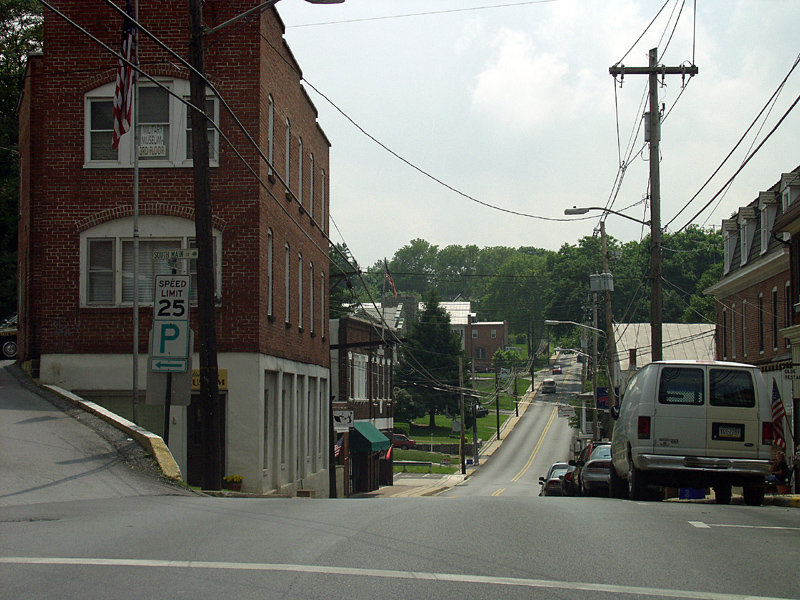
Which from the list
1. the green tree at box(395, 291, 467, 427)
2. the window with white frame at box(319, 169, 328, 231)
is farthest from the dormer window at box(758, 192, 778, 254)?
the green tree at box(395, 291, 467, 427)

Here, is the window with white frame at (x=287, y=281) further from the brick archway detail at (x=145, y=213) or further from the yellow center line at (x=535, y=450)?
the yellow center line at (x=535, y=450)

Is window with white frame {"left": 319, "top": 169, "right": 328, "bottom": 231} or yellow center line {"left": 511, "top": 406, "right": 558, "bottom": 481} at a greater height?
window with white frame {"left": 319, "top": 169, "right": 328, "bottom": 231}

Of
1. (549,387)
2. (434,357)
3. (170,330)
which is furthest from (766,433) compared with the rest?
(549,387)

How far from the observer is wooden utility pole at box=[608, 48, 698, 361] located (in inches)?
1073

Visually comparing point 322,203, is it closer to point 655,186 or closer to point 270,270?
point 270,270

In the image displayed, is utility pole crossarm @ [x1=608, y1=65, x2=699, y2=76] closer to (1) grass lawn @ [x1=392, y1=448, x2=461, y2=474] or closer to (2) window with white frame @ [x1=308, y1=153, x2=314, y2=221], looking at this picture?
(2) window with white frame @ [x1=308, y1=153, x2=314, y2=221]

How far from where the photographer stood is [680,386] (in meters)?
15.7

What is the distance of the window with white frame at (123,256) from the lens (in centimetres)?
2408

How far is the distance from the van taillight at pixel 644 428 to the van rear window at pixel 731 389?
41.0 inches

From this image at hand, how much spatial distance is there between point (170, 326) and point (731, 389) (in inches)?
362

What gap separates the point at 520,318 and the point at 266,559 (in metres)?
133

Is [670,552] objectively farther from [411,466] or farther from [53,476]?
[411,466]

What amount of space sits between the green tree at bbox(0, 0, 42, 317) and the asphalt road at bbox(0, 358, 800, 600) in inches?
993

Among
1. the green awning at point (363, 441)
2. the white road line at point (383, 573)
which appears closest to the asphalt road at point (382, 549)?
the white road line at point (383, 573)
